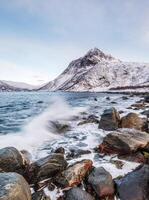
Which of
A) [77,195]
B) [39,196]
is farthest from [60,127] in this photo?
[77,195]

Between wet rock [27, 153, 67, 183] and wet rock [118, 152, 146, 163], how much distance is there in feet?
10.1

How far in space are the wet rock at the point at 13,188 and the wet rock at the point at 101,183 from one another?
8.29 feet

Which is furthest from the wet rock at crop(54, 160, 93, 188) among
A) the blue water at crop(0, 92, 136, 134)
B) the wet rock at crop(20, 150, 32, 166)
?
the blue water at crop(0, 92, 136, 134)

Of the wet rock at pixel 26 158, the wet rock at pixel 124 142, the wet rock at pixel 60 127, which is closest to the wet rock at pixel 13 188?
the wet rock at pixel 26 158

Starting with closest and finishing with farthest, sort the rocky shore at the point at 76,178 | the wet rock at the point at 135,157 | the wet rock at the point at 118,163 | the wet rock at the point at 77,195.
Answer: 1. the rocky shore at the point at 76,178
2. the wet rock at the point at 77,195
3. the wet rock at the point at 118,163
4. the wet rock at the point at 135,157

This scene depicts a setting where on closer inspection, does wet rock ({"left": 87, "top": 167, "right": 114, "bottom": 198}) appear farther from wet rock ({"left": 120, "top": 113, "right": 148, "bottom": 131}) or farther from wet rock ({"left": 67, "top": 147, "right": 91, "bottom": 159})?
wet rock ({"left": 120, "top": 113, "right": 148, "bottom": 131})

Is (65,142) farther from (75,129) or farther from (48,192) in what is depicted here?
(48,192)

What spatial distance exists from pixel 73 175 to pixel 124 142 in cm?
393

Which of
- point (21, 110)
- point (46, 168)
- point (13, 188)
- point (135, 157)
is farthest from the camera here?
point (21, 110)

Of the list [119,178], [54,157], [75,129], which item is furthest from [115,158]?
[75,129]

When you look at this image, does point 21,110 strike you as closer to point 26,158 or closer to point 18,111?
point 18,111

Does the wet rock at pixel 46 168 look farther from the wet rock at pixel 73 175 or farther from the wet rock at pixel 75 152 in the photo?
the wet rock at pixel 75 152

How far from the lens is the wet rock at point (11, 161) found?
11.1m

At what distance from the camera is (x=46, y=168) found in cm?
1068
